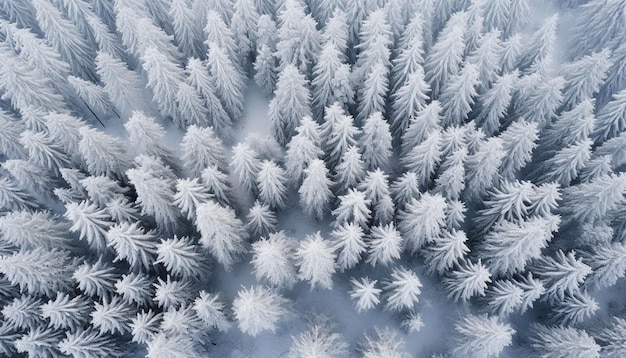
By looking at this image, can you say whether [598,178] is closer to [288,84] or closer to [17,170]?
[288,84]

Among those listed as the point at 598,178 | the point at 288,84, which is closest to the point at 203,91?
the point at 288,84

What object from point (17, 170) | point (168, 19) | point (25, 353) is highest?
point (168, 19)

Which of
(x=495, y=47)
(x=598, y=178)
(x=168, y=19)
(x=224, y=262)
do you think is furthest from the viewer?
(x=168, y=19)

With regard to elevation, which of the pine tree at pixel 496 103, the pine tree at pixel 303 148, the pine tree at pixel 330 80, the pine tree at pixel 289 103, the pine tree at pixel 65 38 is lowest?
the pine tree at pixel 303 148

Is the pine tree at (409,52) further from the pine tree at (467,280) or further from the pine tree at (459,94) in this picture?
the pine tree at (467,280)

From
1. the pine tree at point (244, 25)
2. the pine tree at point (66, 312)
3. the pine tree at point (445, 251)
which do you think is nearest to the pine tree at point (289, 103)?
the pine tree at point (244, 25)

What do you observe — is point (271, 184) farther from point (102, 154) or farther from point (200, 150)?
point (102, 154)

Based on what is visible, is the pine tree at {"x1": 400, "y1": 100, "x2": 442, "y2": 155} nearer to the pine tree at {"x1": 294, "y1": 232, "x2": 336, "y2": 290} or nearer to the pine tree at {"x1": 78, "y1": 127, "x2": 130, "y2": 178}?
the pine tree at {"x1": 294, "y1": 232, "x2": 336, "y2": 290}
